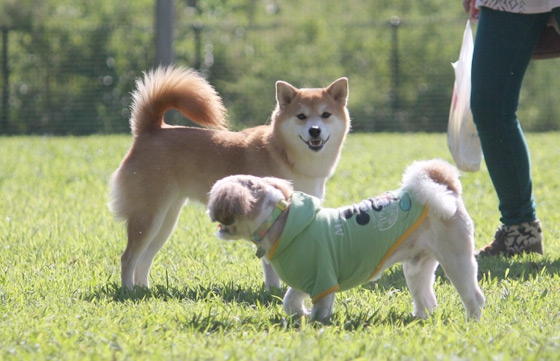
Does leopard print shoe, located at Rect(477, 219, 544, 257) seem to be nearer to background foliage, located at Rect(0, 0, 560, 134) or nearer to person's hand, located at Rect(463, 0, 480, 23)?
person's hand, located at Rect(463, 0, 480, 23)

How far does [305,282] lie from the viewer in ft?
11.7

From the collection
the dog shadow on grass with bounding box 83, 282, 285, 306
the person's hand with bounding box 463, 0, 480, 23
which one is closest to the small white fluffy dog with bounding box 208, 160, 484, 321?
the dog shadow on grass with bounding box 83, 282, 285, 306

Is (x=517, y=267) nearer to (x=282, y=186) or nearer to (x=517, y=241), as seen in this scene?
(x=517, y=241)

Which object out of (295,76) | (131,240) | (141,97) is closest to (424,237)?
(131,240)

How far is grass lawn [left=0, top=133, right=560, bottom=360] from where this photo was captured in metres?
3.08

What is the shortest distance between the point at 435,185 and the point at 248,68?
12057 millimetres

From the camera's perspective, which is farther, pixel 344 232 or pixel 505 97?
pixel 505 97

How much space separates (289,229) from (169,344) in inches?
27.4

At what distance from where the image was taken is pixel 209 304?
388 centimetres

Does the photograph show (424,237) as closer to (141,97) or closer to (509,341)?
(509,341)

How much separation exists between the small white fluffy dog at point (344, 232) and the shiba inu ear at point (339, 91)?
1.56 meters

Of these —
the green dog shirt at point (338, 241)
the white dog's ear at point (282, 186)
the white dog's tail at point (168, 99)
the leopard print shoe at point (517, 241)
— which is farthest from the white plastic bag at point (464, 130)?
the white dog's ear at point (282, 186)

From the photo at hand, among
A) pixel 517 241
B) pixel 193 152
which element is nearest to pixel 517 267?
pixel 517 241

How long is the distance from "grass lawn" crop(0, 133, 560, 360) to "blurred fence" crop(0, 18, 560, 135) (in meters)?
7.84
